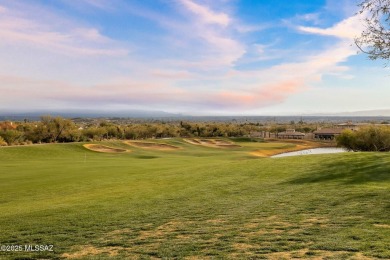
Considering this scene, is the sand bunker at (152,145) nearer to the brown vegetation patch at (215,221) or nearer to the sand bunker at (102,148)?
the sand bunker at (102,148)

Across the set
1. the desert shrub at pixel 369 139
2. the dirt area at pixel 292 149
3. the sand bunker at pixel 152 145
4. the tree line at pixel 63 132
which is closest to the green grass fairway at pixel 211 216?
the desert shrub at pixel 369 139

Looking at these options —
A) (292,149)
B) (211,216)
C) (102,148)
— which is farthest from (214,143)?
(211,216)

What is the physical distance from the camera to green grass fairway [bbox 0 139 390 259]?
7910 millimetres

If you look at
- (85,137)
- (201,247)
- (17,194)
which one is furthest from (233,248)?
(85,137)

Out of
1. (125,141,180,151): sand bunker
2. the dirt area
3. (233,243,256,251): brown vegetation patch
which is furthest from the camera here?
the dirt area

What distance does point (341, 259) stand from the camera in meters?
6.83

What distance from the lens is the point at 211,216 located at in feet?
37.3

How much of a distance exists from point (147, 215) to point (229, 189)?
6115 millimetres

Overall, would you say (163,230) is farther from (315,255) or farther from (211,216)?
(315,255)

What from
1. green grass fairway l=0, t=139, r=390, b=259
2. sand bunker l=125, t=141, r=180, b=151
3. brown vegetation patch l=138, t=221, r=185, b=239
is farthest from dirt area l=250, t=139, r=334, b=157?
brown vegetation patch l=138, t=221, r=185, b=239

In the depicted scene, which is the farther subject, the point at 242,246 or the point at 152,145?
the point at 152,145

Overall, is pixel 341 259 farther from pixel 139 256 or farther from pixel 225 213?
pixel 225 213

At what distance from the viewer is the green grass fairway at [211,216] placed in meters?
7.91

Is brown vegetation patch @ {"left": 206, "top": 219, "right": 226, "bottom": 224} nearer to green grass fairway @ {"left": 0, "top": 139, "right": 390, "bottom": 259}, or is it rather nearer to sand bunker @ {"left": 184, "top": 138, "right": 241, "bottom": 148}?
green grass fairway @ {"left": 0, "top": 139, "right": 390, "bottom": 259}
